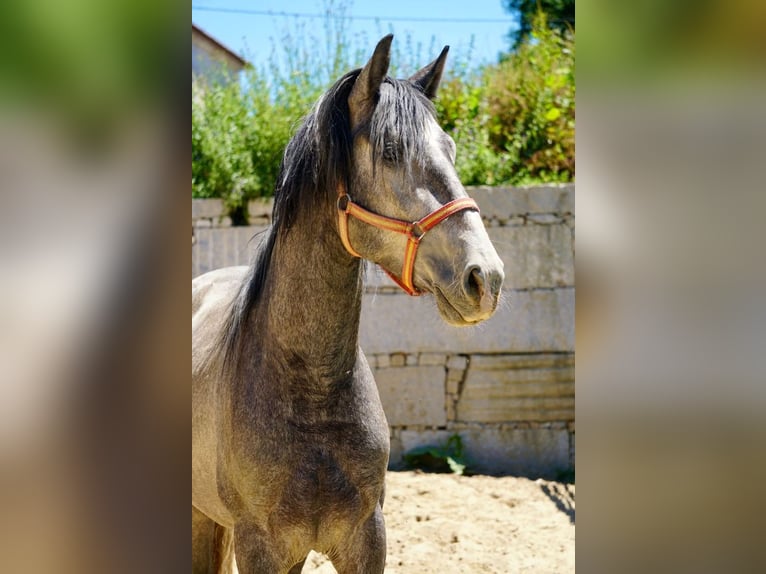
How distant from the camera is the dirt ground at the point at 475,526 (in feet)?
12.9

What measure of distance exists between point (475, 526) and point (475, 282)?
336cm

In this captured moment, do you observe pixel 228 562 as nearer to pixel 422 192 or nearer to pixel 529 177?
pixel 422 192

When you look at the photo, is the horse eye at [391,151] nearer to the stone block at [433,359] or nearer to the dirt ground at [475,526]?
the dirt ground at [475,526]

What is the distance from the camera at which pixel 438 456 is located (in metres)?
5.71

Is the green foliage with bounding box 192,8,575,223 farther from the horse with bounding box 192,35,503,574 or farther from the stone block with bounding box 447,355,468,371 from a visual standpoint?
the horse with bounding box 192,35,503,574

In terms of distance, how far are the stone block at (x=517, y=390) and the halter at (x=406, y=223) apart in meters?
4.13

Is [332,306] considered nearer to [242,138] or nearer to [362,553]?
[362,553]

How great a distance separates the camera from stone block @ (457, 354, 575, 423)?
5801 mm

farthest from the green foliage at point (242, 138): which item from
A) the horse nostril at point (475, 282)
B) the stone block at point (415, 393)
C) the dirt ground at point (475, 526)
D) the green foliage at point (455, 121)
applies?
the horse nostril at point (475, 282)
